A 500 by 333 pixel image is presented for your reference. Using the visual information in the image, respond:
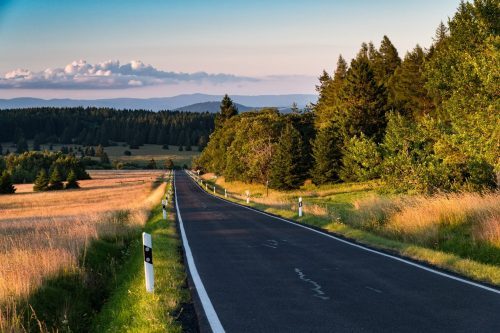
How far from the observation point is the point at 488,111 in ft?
64.7

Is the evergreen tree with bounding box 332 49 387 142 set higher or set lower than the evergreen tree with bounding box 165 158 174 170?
higher

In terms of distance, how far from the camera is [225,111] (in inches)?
3637

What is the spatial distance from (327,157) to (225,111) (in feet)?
136

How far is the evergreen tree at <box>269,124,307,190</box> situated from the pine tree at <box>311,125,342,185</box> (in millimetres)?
1920

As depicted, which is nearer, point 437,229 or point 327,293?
point 327,293

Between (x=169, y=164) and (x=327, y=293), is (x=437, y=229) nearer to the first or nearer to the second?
(x=327, y=293)

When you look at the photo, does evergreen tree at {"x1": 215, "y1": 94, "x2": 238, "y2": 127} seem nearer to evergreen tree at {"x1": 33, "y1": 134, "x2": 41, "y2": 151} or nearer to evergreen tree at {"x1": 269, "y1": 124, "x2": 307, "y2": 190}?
evergreen tree at {"x1": 269, "y1": 124, "x2": 307, "y2": 190}

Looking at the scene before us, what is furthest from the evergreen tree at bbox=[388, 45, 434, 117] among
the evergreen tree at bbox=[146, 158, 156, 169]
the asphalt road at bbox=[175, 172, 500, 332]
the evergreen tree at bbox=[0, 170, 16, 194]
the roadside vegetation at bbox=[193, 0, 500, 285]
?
the evergreen tree at bbox=[146, 158, 156, 169]

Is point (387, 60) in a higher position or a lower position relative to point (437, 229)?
higher

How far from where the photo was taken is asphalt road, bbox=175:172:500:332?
612cm

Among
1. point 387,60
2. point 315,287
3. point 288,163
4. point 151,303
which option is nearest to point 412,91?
point 288,163

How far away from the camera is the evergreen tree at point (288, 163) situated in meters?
54.5

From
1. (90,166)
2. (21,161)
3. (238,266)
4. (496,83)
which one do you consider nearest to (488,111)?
(496,83)

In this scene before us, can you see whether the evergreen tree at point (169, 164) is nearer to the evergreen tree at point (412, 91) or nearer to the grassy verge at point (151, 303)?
the evergreen tree at point (412, 91)
